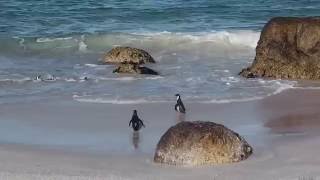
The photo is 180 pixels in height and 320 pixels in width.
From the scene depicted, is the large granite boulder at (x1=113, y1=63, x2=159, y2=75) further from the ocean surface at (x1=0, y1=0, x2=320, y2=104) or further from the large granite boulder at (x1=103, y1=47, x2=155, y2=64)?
the large granite boulder at (x1=103, y1=47, x2=155, y2=64)

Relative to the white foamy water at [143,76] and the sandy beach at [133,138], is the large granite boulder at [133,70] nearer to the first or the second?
the white foamy water at [143,76]

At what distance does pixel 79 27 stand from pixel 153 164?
24123 mm

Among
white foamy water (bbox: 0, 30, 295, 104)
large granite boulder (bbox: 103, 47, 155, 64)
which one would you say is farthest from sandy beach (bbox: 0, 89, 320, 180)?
large granite boulder (bbox: 103, 47, 155, 64)

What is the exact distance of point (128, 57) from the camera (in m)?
25.0

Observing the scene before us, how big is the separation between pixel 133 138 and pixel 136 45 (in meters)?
16.5

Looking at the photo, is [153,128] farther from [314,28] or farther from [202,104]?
[314,28]

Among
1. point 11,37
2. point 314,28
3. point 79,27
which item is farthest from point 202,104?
point 79,27

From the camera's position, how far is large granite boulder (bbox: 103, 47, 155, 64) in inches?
984

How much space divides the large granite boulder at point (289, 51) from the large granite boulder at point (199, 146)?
31.4 feet

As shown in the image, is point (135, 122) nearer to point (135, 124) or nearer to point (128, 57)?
point (135, 124)

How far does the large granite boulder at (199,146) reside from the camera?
39.0ft

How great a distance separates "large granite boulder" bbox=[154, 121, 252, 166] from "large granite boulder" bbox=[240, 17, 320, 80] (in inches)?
377

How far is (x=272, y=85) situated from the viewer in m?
20.2

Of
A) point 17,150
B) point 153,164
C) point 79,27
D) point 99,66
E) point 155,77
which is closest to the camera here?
point 153,164
